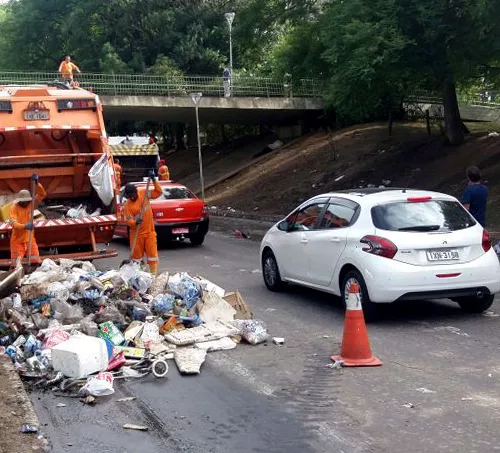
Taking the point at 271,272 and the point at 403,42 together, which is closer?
the point at 271,272

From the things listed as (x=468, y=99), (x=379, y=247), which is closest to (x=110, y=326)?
(x=379, y=247)

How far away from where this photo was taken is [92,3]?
42500 mm

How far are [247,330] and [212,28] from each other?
35.7 m

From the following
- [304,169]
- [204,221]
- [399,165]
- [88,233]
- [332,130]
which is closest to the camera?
[88,233]

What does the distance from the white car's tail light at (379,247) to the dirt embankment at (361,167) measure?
31.9 feet

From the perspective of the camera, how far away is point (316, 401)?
6.46 meters

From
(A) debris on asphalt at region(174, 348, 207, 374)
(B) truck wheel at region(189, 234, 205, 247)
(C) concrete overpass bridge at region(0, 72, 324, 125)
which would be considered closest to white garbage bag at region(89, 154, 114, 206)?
(B) truck wheel at region(189, 234, 205, 247)

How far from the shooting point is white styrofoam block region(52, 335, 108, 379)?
7.15m

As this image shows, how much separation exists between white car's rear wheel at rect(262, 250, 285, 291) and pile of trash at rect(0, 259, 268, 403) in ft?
6.41

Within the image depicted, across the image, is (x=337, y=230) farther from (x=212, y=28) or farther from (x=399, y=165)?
(x=212, y=28)

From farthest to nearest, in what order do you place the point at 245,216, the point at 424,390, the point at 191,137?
the point at 191,137
the point at 245,216
the point at 424,390

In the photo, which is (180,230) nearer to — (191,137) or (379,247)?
(379,247)

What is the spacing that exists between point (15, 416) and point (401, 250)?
4684mm

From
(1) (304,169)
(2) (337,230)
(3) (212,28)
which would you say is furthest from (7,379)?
(3) (212,28)
